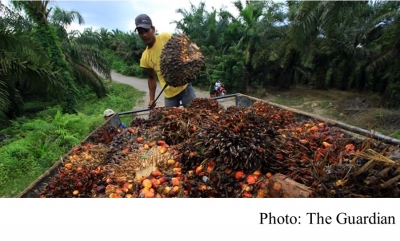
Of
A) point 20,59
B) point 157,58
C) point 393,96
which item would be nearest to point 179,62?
point 157,58

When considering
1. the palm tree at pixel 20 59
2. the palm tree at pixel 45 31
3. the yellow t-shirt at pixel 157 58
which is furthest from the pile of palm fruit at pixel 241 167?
the palm tree at pixel 45 31

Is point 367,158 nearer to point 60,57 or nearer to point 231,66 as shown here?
point 60,57

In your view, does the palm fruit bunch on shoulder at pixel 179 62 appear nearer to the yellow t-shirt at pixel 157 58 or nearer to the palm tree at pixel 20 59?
the yellow t-shirt at pixel 157 58

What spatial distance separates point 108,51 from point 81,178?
34.6 meters

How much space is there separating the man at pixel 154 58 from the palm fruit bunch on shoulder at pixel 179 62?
0.39m

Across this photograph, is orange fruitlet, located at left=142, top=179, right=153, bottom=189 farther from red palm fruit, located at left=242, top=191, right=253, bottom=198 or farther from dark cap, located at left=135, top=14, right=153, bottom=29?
dark cap, located at left=135, top=14, right=153, bottom=29

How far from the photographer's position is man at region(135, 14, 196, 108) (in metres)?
3.77

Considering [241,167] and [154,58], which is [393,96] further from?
[241,167]

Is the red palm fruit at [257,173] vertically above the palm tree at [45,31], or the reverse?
the palm tree at [45,31]

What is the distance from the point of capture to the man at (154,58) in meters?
3.77

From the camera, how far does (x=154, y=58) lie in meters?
4.22

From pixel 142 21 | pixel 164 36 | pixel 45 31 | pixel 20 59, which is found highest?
pixel 45 31

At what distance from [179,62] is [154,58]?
77 cm

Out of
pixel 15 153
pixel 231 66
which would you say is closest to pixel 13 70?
pixel 15 153
